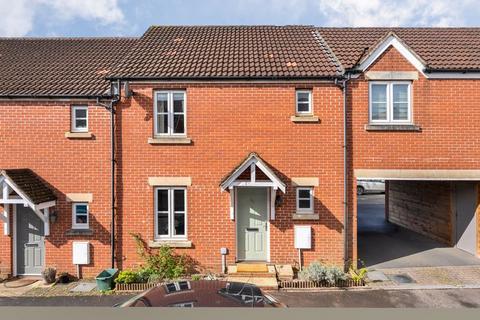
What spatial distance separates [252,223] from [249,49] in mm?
6321

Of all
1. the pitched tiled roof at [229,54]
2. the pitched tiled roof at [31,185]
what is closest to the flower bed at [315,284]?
the pitched tiled roof at [229,54]

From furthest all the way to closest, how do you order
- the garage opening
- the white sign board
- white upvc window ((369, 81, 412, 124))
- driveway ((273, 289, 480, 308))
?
the garage opening → white upvc window ((369, 81, 412, 124)) → the white sign board → driveway ((273, 289, 480, 308))

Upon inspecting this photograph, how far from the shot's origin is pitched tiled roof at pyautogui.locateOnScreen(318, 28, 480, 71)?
34.6 ft

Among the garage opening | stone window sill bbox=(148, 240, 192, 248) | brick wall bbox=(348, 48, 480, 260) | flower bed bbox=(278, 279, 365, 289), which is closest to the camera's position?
flower bed bbox=(278, 279, 365, 289)

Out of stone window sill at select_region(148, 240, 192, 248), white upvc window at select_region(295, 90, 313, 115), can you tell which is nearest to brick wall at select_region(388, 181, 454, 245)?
white upvc window at select_region(295, 90, 313, 115)

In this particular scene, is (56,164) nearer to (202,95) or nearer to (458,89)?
(202,95)

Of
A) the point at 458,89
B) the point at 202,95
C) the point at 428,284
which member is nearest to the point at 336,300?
the point at 428,284

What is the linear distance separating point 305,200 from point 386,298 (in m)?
3.44

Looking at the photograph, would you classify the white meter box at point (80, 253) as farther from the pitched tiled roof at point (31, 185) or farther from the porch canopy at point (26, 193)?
the pitched tiled roof at point (31, 185)

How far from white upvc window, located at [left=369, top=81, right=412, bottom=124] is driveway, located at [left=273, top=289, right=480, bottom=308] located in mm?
5112

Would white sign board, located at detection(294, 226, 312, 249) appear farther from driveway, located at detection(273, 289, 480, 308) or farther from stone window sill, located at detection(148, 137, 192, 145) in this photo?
stone window sill, located at detection(148, 137, 192, 145)

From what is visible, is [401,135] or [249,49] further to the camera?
[249,49]

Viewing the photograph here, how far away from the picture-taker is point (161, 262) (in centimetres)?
981

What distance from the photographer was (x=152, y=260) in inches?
390
